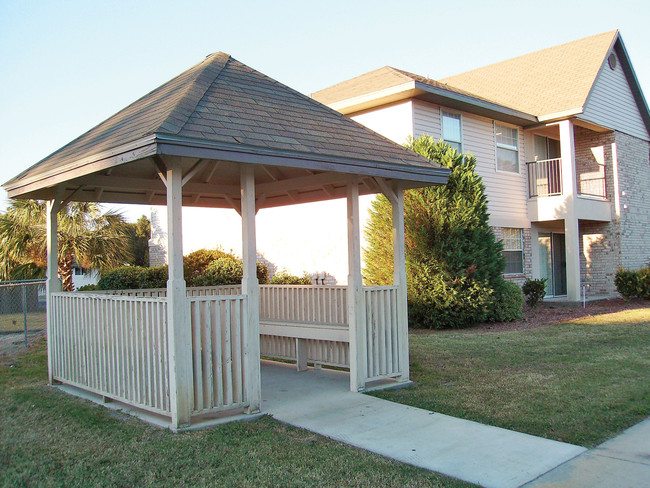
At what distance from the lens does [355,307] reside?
291 inches

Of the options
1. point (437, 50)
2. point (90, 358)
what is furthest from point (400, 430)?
point (437, 50)

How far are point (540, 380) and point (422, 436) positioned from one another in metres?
2.90

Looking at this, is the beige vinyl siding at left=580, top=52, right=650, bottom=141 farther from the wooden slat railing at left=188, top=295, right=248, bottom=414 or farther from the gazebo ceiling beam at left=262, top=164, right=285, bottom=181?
the wooden slat railing at left=188, top=295, right=248, bottom=414

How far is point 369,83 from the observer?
15875 millimetres

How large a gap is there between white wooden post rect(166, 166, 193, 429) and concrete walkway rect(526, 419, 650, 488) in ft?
10.7

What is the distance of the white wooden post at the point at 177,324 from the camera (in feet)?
19.1

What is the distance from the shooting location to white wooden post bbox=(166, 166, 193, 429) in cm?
583

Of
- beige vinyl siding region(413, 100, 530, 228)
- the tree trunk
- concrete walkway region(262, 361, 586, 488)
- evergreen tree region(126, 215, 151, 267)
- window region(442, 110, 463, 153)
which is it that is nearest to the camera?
concrete walkway region(262, 361, 586, 488)

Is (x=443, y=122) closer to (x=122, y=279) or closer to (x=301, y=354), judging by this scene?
(x=301, y=354)

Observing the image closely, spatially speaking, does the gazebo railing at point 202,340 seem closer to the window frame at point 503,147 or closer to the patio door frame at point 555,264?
the window frame at point 503,147

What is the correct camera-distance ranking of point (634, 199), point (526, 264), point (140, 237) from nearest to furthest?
1. point (526, 264)
2. point (634, 199)
3. point (140, 237)

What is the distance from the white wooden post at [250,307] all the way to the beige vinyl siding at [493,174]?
9.94m

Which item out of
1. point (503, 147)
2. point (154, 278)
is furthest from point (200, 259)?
point (503, 147)

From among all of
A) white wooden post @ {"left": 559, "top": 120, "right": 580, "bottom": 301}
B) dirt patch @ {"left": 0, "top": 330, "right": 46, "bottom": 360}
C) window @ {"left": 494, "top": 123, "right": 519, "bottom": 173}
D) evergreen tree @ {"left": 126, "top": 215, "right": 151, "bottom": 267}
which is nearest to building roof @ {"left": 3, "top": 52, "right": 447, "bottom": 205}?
dirt patch @ {"left": 0, "top": 330, "right": 46, "bottom": 360}
